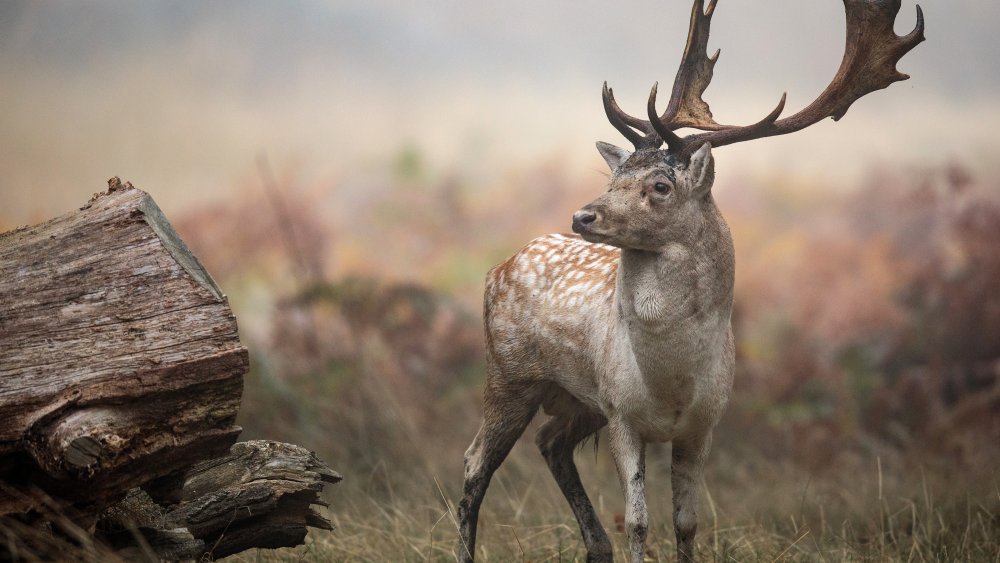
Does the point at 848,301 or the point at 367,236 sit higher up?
the point at 367,236

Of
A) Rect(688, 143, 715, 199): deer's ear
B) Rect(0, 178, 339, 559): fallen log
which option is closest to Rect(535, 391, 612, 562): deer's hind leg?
Rect(688, 143, 715, 199): deer's ear

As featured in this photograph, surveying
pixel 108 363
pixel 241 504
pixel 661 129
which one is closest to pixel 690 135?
pixel 661 129

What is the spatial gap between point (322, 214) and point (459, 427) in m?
2.77

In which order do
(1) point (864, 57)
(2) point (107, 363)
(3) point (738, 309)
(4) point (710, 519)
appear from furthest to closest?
(3) point (738, 309) < (4) point (710, 519) < (1) point (864, 57) < (2) point (107, 363)

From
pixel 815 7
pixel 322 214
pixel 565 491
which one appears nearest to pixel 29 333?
pixel 565 491

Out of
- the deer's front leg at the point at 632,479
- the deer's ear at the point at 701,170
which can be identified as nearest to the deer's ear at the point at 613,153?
the deer's ear at the point at 701,170

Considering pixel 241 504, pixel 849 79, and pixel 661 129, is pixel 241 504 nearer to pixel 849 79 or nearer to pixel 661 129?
pixel 661 129

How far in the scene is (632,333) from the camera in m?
4.18

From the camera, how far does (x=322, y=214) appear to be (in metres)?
10.1

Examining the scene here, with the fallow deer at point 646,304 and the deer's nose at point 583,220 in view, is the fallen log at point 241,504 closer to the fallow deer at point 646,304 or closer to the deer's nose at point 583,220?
the fallow deer at point 646,304

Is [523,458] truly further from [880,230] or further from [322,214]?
[880,230]

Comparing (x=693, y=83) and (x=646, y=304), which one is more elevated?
(x=693, y=83)

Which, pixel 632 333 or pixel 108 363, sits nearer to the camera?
pixel 108 363

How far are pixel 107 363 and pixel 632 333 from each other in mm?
2023
